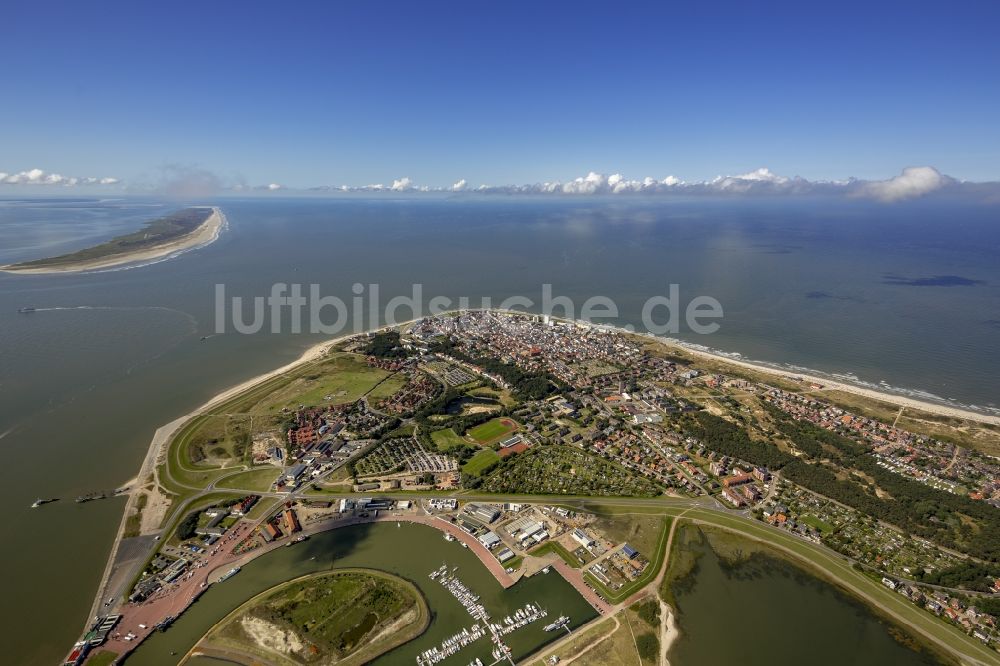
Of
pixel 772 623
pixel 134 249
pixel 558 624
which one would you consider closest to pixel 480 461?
pixel 558 624

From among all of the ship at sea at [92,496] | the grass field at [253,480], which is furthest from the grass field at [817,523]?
the ship at sea at [92,496]

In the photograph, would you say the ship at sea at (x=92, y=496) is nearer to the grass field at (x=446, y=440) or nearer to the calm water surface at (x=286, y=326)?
the calm water surface at (x=286, y=326)

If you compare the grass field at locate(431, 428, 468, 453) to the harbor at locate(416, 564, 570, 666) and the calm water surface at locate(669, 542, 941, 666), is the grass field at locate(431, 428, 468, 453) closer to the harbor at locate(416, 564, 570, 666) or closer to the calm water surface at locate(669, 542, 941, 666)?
the harbor at locate(416, 564, 570, 666)

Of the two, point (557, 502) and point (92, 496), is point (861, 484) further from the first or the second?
point (92, 496)

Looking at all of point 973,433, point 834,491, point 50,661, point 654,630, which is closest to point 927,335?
point 973,433

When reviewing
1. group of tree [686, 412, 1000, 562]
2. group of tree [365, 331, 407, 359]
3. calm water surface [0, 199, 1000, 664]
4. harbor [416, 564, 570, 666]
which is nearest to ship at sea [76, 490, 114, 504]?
calm water surface [0, 199, 1000, 664]

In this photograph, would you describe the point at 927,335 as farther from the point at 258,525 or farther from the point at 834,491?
the point at 258,525
